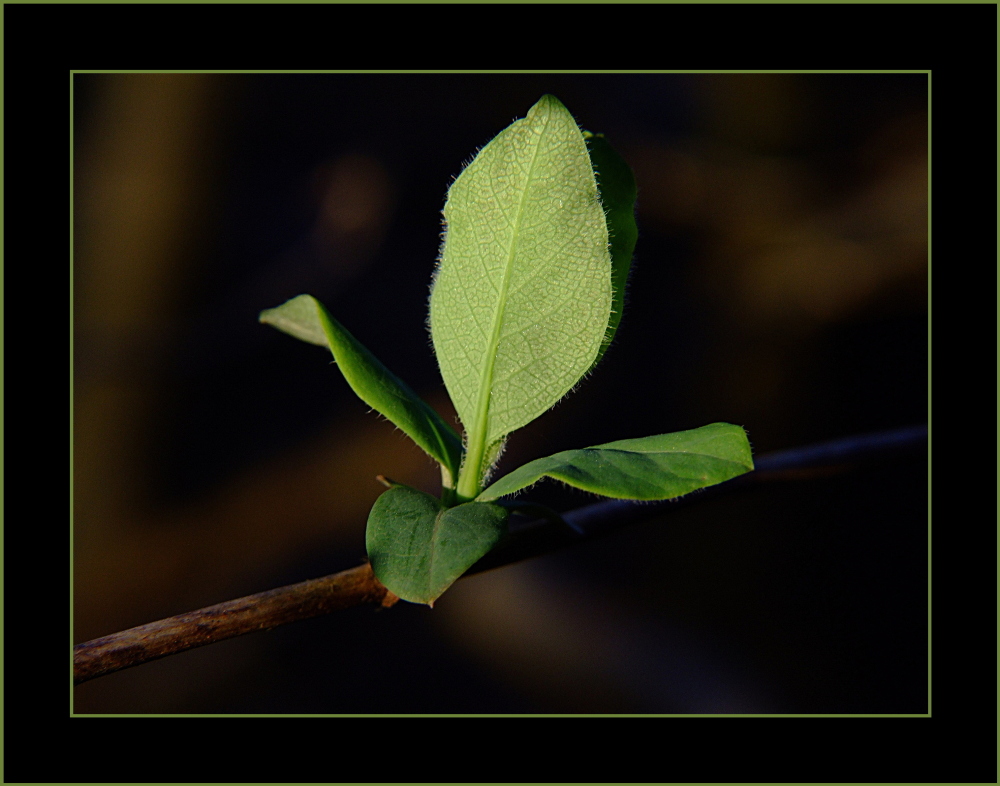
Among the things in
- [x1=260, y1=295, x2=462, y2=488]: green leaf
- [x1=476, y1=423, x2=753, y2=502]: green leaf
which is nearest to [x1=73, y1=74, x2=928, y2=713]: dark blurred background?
[x1=260, y1=295, x2=462, y2=488]: green leaf

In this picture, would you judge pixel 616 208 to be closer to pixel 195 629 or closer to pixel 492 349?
pixel 492 349

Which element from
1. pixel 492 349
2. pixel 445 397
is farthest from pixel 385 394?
pixel 445 397

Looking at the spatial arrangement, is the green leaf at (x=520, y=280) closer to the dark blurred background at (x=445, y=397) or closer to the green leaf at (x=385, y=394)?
the green leaf at (x=385, y=394)

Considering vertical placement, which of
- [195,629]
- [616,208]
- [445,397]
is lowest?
[195,629]

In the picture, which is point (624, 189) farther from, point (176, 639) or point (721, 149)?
point (721, 149)

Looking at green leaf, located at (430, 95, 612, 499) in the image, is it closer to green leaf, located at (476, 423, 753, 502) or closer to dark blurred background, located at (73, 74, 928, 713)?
green leaf, located at (476, 423, 753, 502)

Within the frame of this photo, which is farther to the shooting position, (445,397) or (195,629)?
(445,397)

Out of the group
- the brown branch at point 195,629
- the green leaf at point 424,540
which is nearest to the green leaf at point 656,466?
the green leaf at point 424,540

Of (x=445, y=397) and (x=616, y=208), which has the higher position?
(x=616, y=208)
